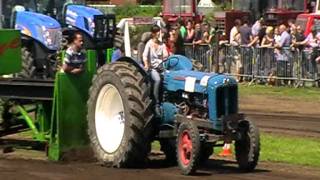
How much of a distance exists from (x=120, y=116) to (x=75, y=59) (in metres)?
1.14

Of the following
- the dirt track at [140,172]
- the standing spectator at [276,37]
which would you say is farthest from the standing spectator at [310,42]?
the dirt track at [140,172]

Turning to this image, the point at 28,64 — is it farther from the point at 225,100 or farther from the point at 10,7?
the point at 225,100

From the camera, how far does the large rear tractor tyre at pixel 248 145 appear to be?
10477 millimetres

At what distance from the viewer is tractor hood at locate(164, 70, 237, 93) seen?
414 inches

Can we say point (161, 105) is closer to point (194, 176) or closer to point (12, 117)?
point (194, 176)

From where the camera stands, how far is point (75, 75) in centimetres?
1203

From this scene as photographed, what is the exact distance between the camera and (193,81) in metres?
10.8

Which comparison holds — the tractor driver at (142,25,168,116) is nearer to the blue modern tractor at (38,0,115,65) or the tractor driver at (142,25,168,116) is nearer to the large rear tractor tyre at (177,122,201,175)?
the large rear tractor tyre at (177,122,201,175)

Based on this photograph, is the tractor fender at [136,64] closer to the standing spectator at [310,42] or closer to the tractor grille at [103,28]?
the tractor grille at [103,28]

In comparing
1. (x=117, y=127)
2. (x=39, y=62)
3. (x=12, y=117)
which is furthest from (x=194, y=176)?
(x=39, y=62)

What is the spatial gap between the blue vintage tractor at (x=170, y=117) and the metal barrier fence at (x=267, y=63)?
37.5ft

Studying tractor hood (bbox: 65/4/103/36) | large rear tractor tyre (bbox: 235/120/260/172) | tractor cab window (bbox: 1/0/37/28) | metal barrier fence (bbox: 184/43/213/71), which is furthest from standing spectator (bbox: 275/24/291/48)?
large rear tractor tyre (bbox: 235/120/260/172)

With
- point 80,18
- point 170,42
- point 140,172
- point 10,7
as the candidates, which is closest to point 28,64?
point 10,7

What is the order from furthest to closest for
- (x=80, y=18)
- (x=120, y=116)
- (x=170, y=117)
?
(x=80, y=18), (x=120, y=116), (x=170, y=117)
